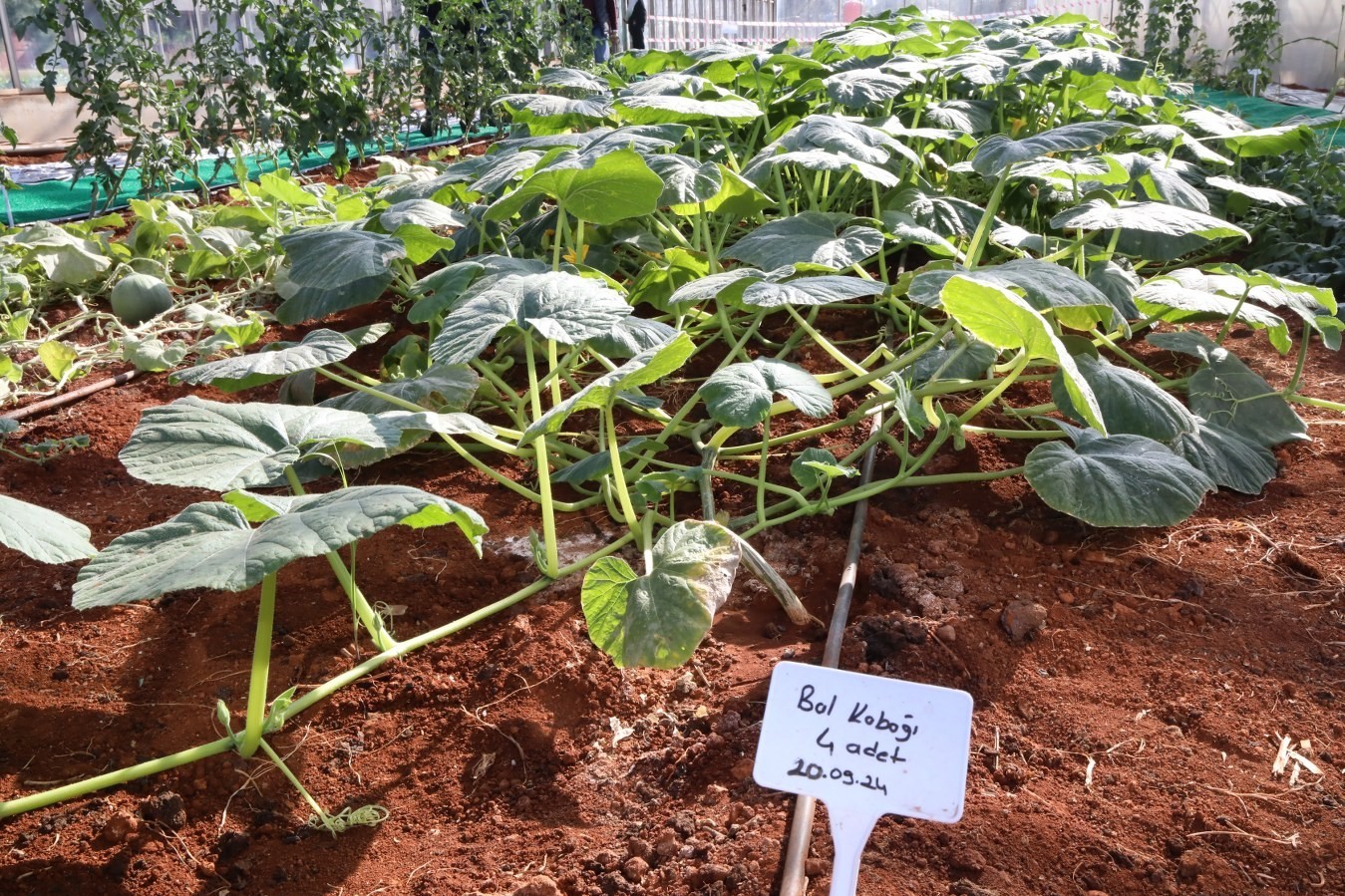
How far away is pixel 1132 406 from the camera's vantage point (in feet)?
5.41

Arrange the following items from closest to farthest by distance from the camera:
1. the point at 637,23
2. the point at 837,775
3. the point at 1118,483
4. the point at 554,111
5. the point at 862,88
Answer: the point at 837,775, the point at 1118,483, the point at 862,88, the point at 554,111, the point at 637,23

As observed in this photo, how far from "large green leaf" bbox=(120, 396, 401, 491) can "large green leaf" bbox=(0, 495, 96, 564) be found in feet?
0.32

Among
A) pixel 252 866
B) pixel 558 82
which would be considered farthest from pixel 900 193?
pixel 252 866

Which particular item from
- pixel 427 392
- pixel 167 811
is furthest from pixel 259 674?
pixel 427 392

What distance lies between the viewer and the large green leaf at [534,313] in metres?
1.48

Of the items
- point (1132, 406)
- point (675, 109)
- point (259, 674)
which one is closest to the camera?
point (259, 674)

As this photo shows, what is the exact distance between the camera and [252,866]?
1120 millimetres

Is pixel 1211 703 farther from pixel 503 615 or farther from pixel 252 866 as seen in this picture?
pixel 252 866

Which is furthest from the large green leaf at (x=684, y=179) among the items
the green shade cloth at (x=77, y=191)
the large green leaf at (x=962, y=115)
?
the green shade cloth at (x=77, y=191)

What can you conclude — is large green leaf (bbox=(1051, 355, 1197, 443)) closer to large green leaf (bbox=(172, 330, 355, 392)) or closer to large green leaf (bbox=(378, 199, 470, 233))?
large green leaf (bbox=(172, 330, 355, 392))

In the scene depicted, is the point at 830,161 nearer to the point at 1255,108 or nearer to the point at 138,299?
the point at 138,299

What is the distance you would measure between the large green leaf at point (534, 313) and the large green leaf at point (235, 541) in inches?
14.3

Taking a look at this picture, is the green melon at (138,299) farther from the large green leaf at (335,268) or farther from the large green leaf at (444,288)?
the large green leaf at (444,288)

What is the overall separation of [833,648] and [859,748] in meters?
0.46
